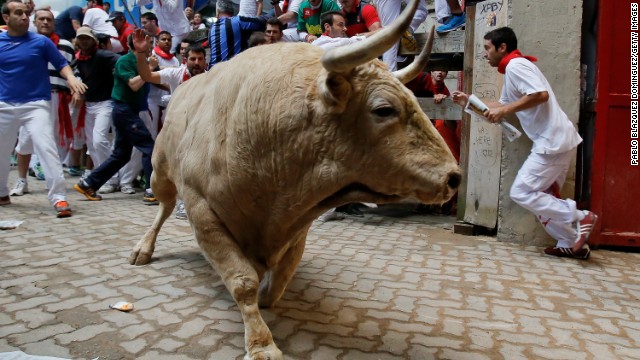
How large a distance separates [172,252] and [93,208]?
2928 millimetres

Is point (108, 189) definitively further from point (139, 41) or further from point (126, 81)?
point (139, 41)

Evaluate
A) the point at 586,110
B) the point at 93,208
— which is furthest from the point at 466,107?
the point at 93,208

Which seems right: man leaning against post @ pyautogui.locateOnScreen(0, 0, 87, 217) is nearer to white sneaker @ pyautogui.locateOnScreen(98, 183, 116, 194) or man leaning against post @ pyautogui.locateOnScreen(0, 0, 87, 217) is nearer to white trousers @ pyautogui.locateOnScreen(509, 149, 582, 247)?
white sneaker @ pyautogui.locateOnScreen(98, 183, 116, 194)

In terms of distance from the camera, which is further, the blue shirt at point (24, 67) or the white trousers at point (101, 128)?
the white trousers at point (101, 128)

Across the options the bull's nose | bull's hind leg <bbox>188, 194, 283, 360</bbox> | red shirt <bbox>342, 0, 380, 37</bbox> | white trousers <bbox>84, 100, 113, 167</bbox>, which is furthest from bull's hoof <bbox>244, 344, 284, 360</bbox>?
white trousers <bbox>84, 100, 113, 167</bbox>

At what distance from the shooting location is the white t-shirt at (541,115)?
16.3 ft

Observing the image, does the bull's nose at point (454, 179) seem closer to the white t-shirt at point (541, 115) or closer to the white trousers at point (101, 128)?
the white t-shirt at point (541, 115)

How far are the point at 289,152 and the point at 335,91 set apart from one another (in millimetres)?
414

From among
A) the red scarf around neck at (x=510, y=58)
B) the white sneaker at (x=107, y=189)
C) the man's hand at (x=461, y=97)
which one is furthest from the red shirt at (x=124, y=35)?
the red scarf around neck at (x=510, y=58)

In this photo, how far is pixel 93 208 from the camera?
278 inches

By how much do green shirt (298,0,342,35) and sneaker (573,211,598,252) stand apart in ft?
14.9

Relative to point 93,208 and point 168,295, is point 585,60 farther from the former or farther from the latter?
point 93,208

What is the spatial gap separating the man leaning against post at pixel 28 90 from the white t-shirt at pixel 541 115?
17.5ft

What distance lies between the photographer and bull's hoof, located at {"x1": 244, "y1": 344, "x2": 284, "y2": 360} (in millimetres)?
2510
